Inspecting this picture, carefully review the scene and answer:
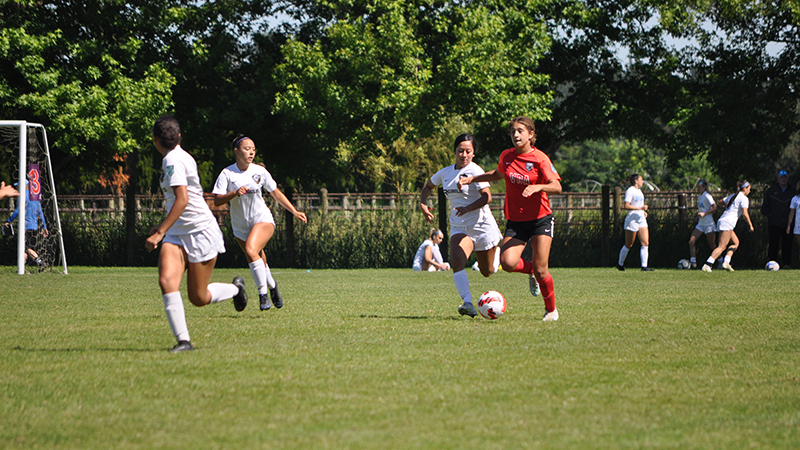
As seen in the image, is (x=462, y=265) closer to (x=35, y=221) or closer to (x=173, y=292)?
(x=173, y=292)

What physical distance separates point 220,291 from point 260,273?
1.88 m

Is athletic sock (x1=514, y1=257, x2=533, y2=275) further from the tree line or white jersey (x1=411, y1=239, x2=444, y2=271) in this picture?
the tree line

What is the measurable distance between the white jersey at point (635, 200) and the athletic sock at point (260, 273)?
→ 1066cm

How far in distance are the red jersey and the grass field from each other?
3.61 ft

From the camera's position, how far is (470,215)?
8.95m

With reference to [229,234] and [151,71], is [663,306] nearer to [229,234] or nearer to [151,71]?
[229,234]

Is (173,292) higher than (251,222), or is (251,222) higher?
(251,222)

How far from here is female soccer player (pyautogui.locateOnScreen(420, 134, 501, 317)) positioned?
28.7 ft

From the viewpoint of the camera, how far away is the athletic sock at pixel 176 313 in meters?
6.39

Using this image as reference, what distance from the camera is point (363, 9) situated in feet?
96.6

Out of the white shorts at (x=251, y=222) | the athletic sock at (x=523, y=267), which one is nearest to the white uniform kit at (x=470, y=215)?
the athletic sock at (x=523, y=267)

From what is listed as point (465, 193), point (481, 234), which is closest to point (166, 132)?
point (465, 193)

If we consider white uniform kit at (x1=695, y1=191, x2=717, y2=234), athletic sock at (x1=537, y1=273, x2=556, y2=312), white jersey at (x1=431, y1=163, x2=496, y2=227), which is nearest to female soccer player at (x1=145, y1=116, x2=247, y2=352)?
white jersey at (x1=431, y1=163, x2=496, y2=227)

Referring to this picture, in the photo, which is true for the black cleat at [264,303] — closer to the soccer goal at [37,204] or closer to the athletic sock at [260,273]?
the athletic sock at [260,273]
